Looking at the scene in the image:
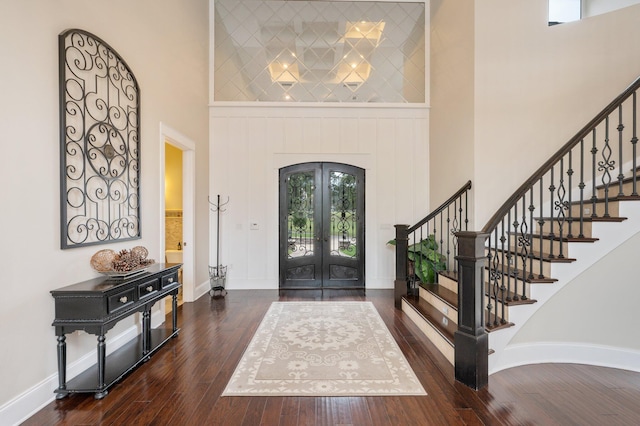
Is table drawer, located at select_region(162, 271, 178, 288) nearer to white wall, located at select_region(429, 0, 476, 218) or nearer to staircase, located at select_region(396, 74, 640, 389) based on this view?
staircase, located at select_region(396, 74, 640, 389)

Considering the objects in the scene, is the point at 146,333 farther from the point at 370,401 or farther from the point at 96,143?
the point at 370,401

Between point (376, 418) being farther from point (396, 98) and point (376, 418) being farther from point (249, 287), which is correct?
point (396, 98)

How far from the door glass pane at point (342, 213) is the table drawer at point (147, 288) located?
3.21 m

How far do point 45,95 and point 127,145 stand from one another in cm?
89

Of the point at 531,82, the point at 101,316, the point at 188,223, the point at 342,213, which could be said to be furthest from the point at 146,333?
the point at 531,82

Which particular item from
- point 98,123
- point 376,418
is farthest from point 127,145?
point 376,418

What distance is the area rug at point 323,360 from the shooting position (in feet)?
7.61

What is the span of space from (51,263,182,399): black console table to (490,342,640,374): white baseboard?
3.44 meters

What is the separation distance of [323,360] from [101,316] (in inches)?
75.5

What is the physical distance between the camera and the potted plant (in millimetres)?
4305

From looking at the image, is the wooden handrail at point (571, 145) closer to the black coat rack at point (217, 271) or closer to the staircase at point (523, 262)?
the staircase at point (523, 262)

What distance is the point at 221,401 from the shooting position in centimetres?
217

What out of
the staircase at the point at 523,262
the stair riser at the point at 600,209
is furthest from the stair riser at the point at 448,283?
the stair riser at the point at 600,209

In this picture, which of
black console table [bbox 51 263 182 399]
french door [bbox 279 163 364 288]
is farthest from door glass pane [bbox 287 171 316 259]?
black console table [bbox 51 263 182 399]
